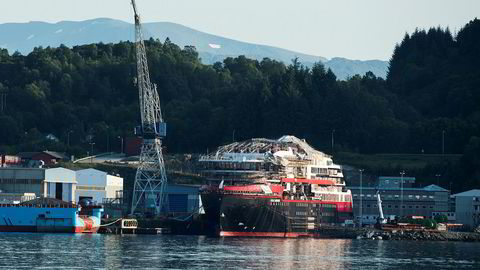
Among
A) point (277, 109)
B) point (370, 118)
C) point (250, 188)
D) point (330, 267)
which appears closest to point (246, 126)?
point (277, 109)

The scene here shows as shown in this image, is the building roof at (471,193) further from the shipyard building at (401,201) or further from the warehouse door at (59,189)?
the warehouse door at (59,189)

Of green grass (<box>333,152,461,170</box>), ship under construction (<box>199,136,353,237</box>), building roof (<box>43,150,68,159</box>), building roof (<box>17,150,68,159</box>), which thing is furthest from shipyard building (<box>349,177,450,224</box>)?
building roof (<box>17,150,68,159</box>)

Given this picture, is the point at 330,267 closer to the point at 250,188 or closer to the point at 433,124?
the point at 250,188

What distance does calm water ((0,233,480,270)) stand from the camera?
322ft

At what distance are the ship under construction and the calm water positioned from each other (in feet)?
13.4

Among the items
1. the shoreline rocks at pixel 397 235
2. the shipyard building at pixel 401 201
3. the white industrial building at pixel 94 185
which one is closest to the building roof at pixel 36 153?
the white industrial building at pixel 94 185

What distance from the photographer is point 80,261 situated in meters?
98.0

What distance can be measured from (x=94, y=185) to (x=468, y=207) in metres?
43.7

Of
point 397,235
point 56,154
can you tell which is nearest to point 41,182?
point 56,154

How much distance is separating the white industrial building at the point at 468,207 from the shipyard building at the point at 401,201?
1595mm

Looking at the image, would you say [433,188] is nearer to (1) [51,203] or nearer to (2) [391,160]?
(2) [391,160]

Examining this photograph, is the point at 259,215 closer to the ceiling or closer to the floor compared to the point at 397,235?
closer to the ceiling

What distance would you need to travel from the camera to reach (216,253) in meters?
110

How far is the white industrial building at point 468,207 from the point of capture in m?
167
